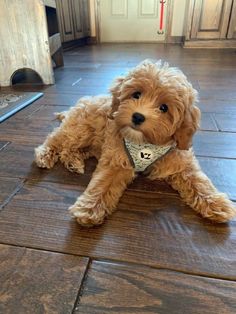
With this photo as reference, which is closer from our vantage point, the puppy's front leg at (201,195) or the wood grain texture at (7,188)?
the puppy's front leg at (201,195)

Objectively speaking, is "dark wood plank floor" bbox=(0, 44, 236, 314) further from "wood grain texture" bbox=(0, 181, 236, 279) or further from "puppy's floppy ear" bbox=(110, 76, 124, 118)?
"puppy's floppy ear" bbox=(110, 76, 124, 118)

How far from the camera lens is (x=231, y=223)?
90 centimetres

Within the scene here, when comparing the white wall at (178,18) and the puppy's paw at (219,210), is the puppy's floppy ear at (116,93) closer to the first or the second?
the puppy's paw at (219,210)

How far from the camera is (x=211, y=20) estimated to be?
4.29m

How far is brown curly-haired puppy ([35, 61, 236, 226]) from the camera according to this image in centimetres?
86

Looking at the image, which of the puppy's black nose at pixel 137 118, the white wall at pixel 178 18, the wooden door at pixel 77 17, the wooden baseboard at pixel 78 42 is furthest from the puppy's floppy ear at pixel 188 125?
the white wall at pixel 178 18

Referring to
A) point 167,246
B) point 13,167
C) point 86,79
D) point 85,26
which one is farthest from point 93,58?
point 167,246

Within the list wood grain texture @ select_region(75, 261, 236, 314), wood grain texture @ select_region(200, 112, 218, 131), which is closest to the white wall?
wood grain texture @ select_region(200, 112, 218, 131)

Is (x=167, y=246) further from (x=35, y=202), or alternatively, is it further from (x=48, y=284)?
(x=35, y=202)

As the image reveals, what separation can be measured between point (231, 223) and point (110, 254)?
424mm

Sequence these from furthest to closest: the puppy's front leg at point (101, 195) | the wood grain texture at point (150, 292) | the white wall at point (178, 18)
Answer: the white wall at point (178, 18) < the puppy's front leg at point (101, 195) < the wood grain texture at point (150, 292)

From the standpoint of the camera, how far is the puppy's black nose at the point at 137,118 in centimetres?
85

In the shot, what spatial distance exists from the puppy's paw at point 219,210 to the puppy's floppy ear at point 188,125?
212 millimetres

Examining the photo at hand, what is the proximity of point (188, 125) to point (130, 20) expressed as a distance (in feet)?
16.6
